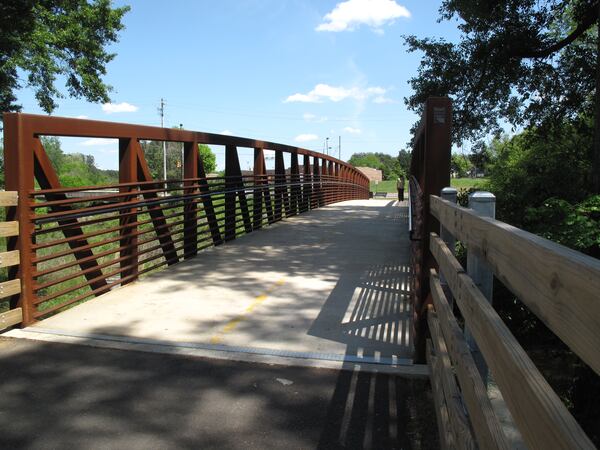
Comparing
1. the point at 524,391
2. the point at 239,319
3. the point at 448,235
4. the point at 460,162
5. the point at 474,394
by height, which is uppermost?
the point at 460,162

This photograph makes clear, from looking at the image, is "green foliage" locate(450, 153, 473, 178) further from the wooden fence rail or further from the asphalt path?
the wooden fence rail

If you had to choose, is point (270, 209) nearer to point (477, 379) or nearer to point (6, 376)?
point (6, 376)

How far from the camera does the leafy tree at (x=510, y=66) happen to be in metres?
12.6

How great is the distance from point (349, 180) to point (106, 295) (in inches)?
906

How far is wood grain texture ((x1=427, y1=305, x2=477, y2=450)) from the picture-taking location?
1986mm

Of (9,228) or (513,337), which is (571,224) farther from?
(9,228)

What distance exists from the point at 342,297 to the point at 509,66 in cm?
996

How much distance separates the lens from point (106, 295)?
19.7ft

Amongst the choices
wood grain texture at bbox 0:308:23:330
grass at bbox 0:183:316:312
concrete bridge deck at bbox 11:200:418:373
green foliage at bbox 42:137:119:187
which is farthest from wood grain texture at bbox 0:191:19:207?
green foliage at bbox 42:137:119:187

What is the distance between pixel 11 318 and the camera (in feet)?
15.5

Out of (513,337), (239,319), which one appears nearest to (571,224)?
(239,319)

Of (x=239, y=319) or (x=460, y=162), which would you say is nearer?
(x=239, y=319)

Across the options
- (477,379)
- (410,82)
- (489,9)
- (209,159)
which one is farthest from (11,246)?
(209,159)

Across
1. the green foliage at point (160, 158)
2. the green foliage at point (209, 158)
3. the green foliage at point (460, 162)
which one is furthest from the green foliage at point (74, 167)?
the green foliage at point (460, 162)
